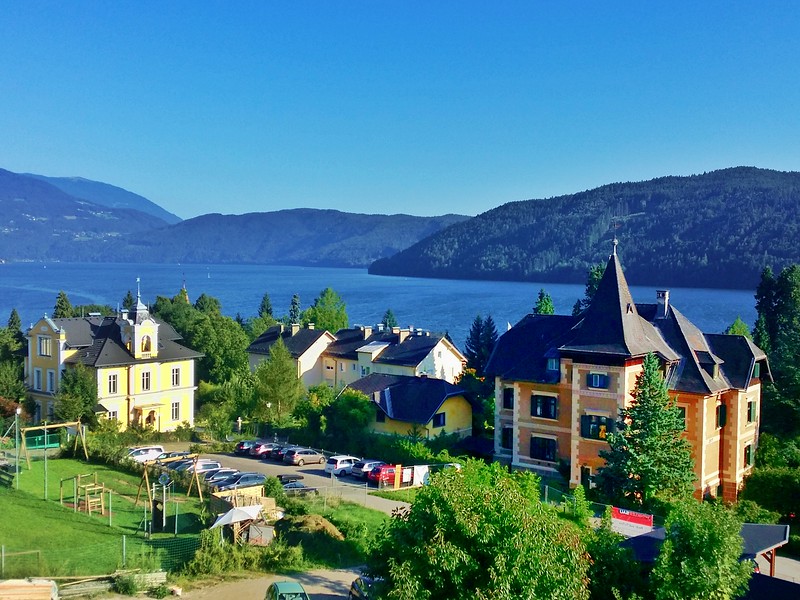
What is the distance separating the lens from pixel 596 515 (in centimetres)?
2891

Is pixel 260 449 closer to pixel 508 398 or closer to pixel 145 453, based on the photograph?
pixel 145 453

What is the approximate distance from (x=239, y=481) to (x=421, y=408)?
1263 centimetres

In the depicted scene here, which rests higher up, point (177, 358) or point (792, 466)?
point (177, 358)

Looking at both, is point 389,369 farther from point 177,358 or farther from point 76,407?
point 76,407

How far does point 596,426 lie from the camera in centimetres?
3334

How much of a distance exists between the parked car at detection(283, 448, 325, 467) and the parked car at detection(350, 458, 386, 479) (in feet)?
11.4

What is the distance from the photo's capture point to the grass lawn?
20594 millimetres

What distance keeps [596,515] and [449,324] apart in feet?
349

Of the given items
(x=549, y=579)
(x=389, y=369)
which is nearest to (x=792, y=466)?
(x=549, y=579)

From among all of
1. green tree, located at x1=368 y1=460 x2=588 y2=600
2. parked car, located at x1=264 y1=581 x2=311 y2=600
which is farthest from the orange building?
parked car, located at x1=264 y1=581 x2=311 y2=600

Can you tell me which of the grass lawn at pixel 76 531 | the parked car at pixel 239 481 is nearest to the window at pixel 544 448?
the parked car at pixel 239 481

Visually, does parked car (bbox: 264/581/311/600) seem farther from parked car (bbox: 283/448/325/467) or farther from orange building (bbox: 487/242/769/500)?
parked car (bbox: 283/448/325/467)

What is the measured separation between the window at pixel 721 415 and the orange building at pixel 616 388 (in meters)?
0.04

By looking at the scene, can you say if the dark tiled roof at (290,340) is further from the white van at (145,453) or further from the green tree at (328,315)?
the white van at (145,453)
